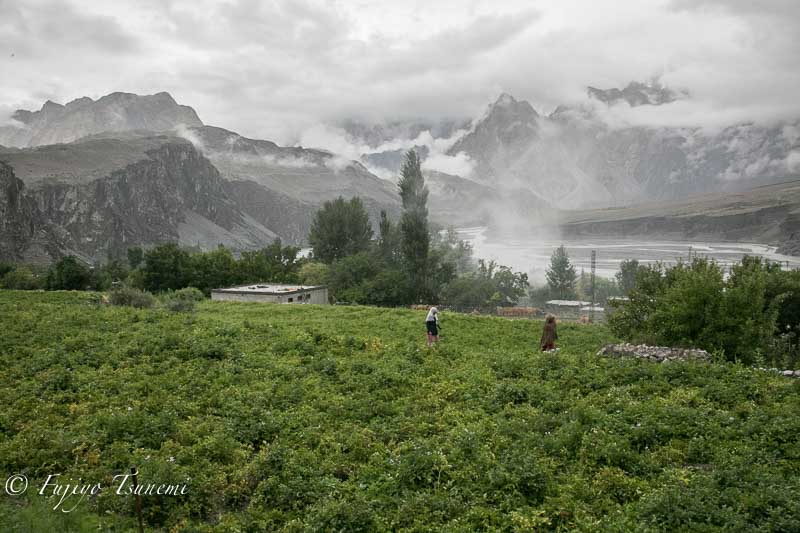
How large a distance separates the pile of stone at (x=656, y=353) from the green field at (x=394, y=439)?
2338mm

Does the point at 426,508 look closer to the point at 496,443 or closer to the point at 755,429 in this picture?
the point at 496,443

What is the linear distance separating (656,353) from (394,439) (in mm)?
12961

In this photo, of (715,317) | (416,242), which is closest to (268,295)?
(416,242)

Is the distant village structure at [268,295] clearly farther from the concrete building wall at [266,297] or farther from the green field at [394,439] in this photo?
the green field at [394,439]

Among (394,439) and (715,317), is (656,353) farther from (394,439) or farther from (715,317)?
(394,439)

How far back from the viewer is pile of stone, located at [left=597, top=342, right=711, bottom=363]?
65.8 ft

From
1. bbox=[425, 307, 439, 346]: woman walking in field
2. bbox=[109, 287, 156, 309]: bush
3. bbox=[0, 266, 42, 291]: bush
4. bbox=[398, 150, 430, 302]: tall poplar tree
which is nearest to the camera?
bbox=[425, 307, 439, 346]: woman walking in field

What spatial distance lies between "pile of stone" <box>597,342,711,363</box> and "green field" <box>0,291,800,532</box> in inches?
92.1

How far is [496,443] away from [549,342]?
37.6ft

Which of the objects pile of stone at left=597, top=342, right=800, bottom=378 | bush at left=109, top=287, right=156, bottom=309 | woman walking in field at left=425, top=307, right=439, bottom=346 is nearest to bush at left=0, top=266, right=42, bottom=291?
bush at left=109, top=287, right=156, bottom=309

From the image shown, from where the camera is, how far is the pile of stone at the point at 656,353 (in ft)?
65.8

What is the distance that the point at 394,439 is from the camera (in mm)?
12945

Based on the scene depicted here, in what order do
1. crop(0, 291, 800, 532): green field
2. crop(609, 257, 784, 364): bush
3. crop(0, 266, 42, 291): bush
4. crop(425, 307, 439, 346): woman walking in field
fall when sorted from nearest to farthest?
crop(0, 291, 800, 532): green field < crop(609, 257, 784, 364): bush < crop(425, 307, 439, 346): woman walking in field < crop(0, 266, 42, 291): bush

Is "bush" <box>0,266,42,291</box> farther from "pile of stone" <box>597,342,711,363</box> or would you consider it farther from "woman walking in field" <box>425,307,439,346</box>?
"pile of stone" <box>597,342,711,363</box>
